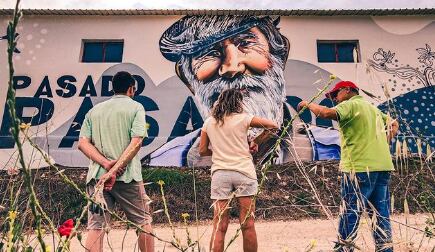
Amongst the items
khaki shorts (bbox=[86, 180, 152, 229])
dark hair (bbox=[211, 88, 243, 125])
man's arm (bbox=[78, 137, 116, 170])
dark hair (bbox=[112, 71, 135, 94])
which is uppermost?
dark hair (bbox=[112, 71, 135, 94])

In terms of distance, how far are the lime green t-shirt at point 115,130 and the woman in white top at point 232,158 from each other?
1.96 ft

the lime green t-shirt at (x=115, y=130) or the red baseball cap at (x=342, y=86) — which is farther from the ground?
the red baseball cap at (x=342, y=86)

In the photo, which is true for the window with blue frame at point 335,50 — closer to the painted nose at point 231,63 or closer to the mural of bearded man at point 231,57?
the mural of bearded man at point 231,57

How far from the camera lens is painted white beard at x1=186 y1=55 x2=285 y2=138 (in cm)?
970

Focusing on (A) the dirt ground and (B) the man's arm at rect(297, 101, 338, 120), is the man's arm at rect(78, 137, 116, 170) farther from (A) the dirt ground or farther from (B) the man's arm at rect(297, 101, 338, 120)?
(B) the man's arm at rect(297, 101, 338, 120)

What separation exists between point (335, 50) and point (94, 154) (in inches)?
359

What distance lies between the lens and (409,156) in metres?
1.61

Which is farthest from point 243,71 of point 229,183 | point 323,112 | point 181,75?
point 323,112

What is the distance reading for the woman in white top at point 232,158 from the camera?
2.83 meters

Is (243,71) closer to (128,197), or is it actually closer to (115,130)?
(115,130)

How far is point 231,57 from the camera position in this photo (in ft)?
33.0

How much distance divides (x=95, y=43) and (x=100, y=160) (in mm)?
8630

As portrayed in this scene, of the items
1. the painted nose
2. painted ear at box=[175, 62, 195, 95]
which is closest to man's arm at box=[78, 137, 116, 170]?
painted ear at box=[175, 62, 195, 95]

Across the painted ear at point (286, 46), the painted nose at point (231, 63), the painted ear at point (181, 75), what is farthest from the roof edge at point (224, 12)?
the painted ear at point (181, 75)
